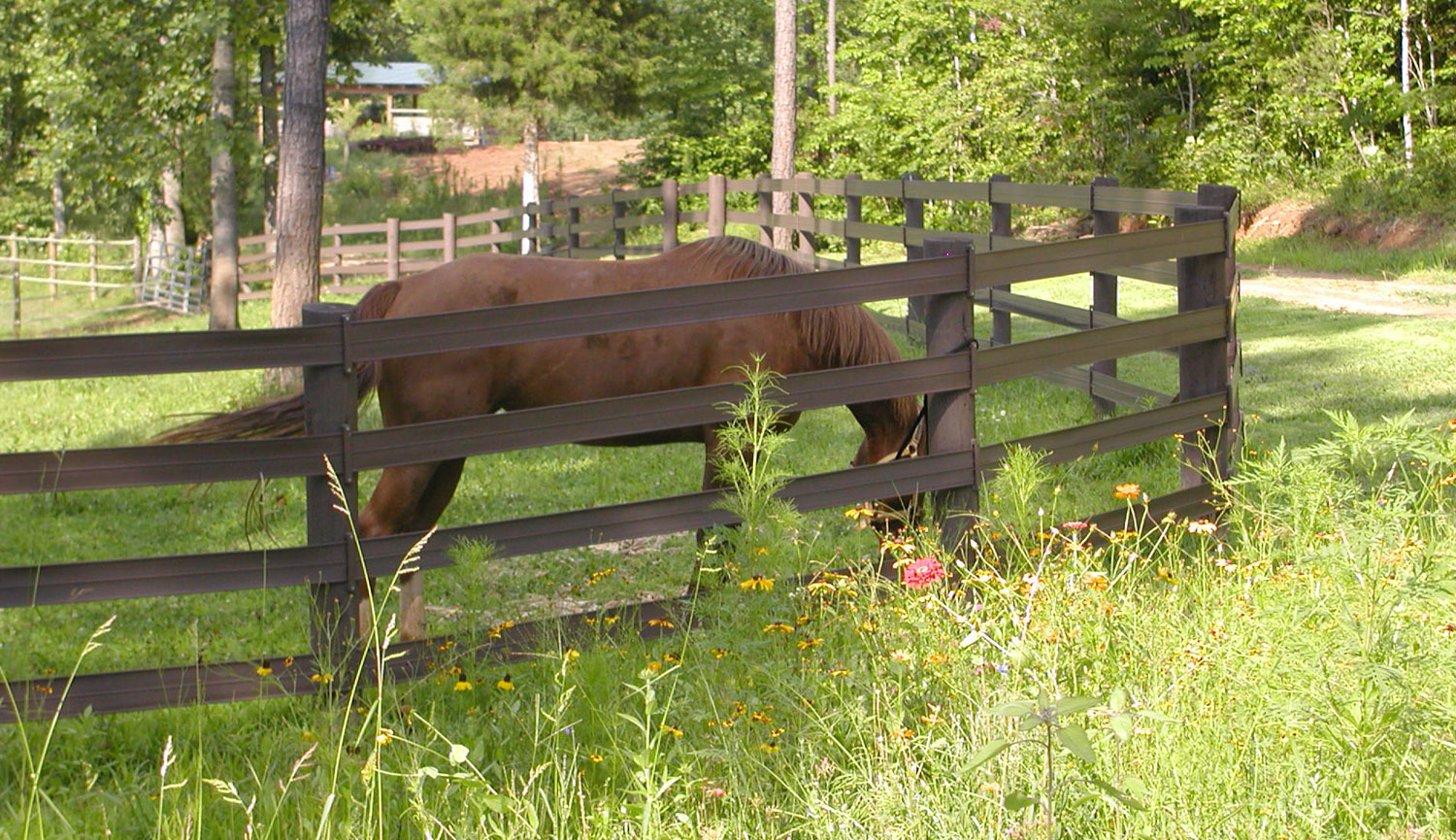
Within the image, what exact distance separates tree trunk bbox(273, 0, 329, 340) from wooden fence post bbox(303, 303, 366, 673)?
6517 mm

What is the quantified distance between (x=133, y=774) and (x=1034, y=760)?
2.29m

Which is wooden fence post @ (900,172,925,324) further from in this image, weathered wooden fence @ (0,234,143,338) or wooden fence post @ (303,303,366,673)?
weathered wooden fence @ (0,234,143,338)

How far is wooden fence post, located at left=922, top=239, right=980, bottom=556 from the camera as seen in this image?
14.8 feet

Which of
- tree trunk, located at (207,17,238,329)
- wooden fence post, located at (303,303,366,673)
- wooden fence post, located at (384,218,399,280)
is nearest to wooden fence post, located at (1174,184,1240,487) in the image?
wooden fence post, located at (303,303,366,673)

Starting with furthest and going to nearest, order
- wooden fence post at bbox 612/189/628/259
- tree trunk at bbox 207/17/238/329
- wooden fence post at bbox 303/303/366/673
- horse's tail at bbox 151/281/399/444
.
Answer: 1. tree trunk at bbox 207/17/238/329
2. wooden fence post at bbox 612/189/628/259
3. horse's tail at bbox 151/281/399/444
4. wooden fence post at bbox 303/303/366/673

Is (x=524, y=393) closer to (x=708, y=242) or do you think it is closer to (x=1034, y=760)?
(x=708, y=242)

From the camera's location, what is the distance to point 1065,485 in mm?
6434

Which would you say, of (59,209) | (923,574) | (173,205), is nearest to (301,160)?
(923,574)

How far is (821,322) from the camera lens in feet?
17.4

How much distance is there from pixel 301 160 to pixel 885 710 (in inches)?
343

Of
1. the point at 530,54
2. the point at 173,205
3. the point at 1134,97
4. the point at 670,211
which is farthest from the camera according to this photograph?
the point at 530,54

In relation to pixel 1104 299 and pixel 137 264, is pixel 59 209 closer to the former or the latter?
pixel 137 264

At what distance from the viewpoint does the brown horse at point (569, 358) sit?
16.2 feet

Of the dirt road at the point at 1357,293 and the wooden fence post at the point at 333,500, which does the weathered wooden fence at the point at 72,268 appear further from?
the wooden fence post at the point at 333,500
